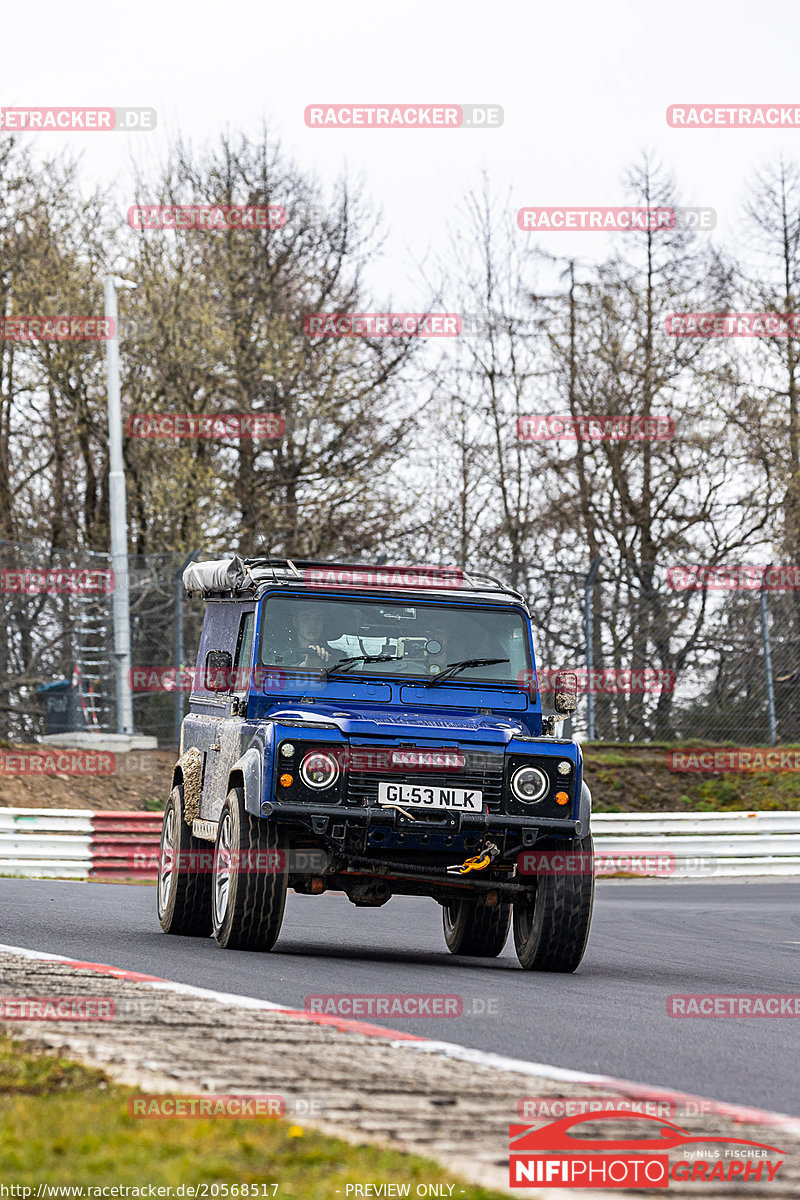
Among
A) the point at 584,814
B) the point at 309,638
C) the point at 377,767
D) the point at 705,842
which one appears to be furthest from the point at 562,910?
the point at 705,842

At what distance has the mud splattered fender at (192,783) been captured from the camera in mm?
11680

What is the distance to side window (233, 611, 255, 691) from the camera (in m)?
11.1

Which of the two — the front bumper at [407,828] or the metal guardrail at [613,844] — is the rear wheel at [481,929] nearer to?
the front bumper at [407,828]

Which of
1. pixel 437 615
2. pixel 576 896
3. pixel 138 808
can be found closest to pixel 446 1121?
pixel 576 896

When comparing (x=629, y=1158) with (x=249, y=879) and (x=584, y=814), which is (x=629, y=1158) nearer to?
(x=249, y=879)

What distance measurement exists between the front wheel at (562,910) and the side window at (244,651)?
227cm

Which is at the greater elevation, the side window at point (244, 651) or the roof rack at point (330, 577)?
the roof rack at point (330, 577)

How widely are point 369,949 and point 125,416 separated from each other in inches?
904

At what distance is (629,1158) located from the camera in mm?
4863

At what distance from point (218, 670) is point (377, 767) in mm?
1789

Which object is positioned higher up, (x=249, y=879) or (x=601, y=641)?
(x=601, y=641)

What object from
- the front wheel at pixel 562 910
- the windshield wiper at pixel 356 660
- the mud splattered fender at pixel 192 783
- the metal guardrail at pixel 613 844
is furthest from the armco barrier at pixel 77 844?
the front wheel at pixel 562 910

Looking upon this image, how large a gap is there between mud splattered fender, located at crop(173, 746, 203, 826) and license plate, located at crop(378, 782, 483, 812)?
2174 millimetres

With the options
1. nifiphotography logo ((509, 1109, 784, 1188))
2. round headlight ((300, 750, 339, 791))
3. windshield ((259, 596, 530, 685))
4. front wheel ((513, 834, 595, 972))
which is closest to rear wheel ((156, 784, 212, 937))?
windshield ((259, 596, 530, 685))
